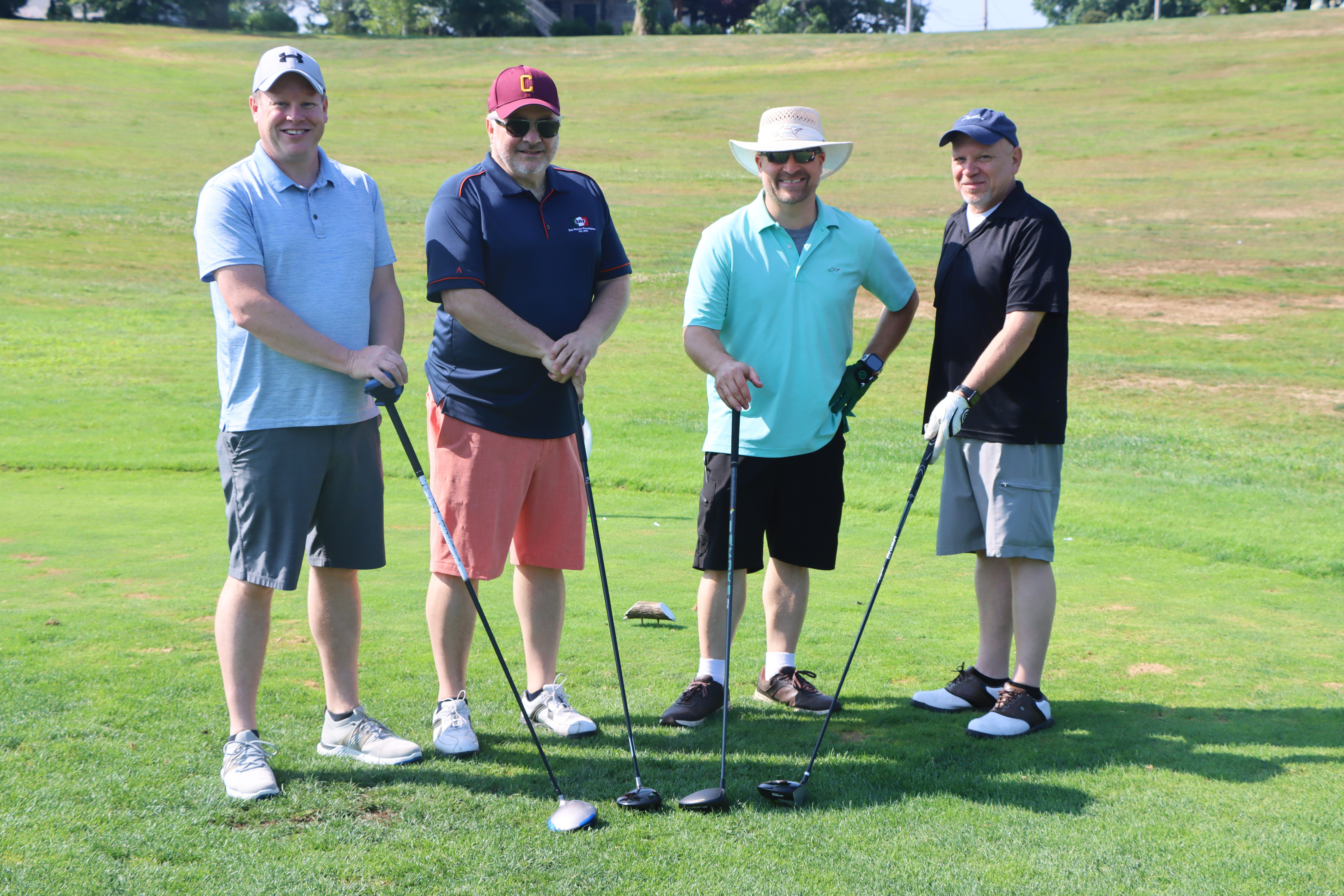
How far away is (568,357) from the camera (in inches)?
148

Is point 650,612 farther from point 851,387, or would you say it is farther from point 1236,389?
point 1236,389

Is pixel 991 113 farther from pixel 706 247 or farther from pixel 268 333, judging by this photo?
pixel 268 333

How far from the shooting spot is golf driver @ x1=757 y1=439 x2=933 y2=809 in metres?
3.34

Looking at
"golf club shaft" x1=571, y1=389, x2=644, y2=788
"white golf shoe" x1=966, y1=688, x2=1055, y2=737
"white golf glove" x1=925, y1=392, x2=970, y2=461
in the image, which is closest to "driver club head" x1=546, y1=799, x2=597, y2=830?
"golf club shaft" x1=571, y1=389, x2=644, y2=788

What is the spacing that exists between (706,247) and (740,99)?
41237mm

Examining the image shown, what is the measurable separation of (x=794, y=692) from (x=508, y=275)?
1.84 m

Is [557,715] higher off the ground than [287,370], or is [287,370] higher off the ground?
[287,370]

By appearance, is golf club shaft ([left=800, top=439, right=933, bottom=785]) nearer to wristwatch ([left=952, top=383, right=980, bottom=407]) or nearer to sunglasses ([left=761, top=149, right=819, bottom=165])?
wristwatch ([left=952, top=383, right=980, bottom=407])

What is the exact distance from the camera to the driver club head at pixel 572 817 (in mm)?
3164

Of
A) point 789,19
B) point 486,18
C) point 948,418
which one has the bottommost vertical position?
point 948,418

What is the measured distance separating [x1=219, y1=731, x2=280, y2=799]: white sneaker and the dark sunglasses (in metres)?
2.59

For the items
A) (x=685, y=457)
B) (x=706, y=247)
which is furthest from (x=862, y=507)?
(x=706, y=247)

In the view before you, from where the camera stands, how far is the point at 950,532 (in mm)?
4441

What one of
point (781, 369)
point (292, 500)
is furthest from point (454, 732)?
point (781, 369)
